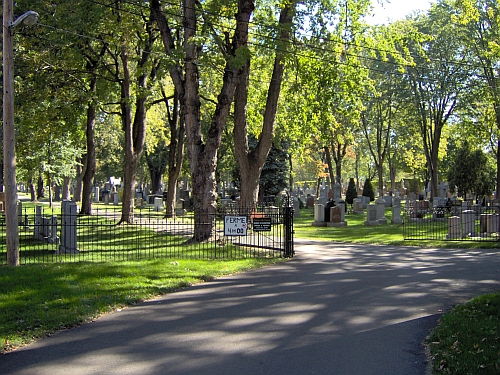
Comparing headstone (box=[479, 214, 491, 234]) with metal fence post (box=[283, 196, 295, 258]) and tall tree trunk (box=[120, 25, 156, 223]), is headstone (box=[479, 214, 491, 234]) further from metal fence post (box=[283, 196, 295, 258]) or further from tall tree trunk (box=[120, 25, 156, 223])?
tall tree trunk (box=[120, 25, 156, 223])

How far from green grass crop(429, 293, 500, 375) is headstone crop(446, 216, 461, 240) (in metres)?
11.7

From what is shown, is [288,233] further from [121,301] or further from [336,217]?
[336,217]

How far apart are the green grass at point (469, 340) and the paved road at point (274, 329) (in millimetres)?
230

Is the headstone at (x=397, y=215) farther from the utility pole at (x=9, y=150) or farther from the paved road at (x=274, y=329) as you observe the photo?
the utility pole at (x=9, y=150)

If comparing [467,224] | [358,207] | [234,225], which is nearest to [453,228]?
[467,224]

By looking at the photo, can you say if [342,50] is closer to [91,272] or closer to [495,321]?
[91,272]

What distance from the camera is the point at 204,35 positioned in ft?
66.7

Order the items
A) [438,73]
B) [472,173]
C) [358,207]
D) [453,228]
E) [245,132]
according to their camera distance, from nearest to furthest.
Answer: [453,228]
[245,132]
[358,207]
[438,73]
[472,173]

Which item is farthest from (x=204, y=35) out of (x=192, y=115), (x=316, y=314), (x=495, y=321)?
(x=495, y=321)

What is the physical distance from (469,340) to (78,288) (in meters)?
6.55

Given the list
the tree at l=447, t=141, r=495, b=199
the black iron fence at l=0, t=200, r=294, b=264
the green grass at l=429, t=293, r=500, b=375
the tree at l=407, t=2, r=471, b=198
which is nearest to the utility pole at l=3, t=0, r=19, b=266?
the black iron fence at l=0, t=200, r=294, b=264

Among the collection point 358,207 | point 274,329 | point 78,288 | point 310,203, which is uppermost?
point 310,203

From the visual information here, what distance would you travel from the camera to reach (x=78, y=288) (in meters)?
10.1

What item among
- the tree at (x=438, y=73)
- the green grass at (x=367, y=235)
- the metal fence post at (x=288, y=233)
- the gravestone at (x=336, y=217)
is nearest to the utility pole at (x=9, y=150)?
the metal fence post at (x=288, y=233)
